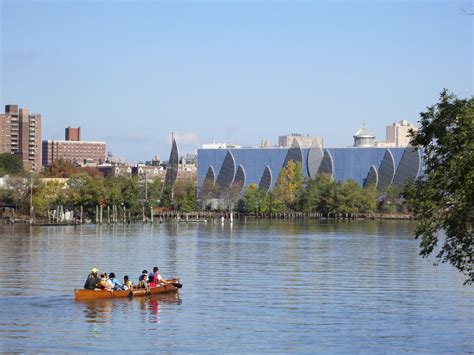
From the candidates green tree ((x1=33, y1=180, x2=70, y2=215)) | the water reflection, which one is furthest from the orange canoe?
green tree ((x1=33, y1=180, x2=70, y2=215))

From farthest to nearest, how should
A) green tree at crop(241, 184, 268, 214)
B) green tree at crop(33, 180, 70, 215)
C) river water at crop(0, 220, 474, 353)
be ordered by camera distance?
1. green tree at crop(241, 184, 268, 214)
2. green tree at crop(33, 180, 70, 215)
3. river water at crop(0, 220, 474, 353)

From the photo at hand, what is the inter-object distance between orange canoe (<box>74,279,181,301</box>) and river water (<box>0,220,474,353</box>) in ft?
1.34

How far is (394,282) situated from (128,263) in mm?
18490

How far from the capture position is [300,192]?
170 metres

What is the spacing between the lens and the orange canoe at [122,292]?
43000mm

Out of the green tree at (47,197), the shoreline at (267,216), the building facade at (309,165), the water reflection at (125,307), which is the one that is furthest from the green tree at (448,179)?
the building facade at (309,165)

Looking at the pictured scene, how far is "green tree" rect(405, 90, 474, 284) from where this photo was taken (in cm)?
3036

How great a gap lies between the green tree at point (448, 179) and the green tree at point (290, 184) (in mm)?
136594

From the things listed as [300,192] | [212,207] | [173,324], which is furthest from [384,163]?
[173,324]

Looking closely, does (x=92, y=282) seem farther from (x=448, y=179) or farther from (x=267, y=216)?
(x=267, y=216)

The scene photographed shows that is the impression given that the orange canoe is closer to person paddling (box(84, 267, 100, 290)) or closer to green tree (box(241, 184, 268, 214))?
person paddling (box(84, 267, 100, 290))

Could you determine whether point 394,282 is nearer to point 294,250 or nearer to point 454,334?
point 454,334

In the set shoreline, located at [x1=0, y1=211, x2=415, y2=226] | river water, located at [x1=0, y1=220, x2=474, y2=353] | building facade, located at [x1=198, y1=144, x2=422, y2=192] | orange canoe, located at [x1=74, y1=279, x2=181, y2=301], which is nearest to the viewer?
river water, located at [x1=0, y1=220, x2=474, y2=353]

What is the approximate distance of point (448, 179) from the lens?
3228 centimetres
